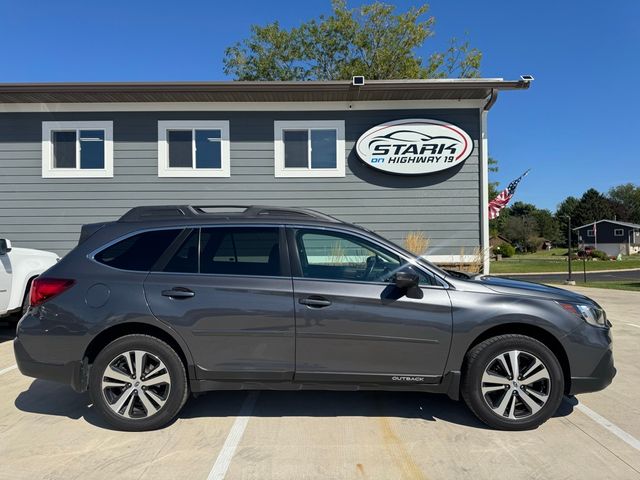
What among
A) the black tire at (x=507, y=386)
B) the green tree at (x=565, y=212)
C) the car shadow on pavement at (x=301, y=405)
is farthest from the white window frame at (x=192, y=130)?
the green tree at (x=565, y=212)

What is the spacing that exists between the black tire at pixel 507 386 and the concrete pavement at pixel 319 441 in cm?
10

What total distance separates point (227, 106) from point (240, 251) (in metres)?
6.83

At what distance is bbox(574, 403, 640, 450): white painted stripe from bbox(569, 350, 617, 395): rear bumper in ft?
1.23

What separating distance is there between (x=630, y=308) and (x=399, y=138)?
6.28 metres

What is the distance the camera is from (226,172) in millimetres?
10039

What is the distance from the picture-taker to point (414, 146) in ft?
32.5

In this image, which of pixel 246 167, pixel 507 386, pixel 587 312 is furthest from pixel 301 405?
pixel 246 167

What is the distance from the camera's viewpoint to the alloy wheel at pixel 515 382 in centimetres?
359

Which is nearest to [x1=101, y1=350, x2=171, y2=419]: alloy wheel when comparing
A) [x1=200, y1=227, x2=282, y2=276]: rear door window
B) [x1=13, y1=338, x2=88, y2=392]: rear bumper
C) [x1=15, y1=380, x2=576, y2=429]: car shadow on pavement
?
[x1=13, y1=338, x2=88, y2=392]: rear bumper

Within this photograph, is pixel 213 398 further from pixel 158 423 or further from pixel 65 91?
pixel 65 91

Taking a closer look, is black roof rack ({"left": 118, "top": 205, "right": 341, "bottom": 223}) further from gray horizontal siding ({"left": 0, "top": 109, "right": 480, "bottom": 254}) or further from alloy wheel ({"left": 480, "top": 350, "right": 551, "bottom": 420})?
gray horizontal siding ({"left": 0, "top": 109, "right": 480, "bottom": 254})

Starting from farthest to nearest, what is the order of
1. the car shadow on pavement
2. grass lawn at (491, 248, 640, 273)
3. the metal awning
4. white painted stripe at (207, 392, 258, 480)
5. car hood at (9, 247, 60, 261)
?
grass lawn at (491, 248, 640, 273)
the metal awning
car hood at (9, 247, 60, 261)
the car shadow on pavement
white painted stripe at (207, 392, 258, 480)

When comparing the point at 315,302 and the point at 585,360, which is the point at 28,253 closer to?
the point at 315,302

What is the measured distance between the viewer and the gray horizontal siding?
32.8 feet
